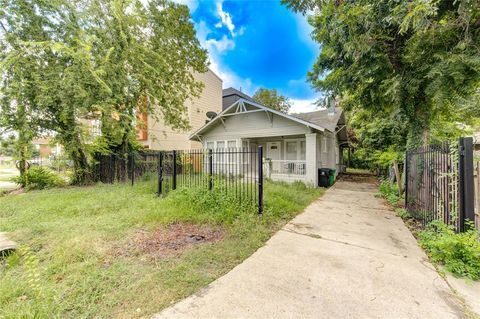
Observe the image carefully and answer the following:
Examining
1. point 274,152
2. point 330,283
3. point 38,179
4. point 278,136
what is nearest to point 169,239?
point 330,283

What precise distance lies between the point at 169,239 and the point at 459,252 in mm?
4915

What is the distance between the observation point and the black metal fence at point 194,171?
5.83 meters

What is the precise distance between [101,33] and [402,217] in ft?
42.3

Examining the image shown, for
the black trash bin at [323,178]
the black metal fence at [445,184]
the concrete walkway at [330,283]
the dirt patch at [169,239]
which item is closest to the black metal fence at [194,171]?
the dirt patch at [169,239]

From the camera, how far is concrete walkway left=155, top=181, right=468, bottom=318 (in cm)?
220

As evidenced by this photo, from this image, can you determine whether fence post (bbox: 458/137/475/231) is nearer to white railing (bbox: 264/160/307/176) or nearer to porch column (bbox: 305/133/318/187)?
porch column (bbox: 305/133/318/187)

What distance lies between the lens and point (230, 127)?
43.3ft

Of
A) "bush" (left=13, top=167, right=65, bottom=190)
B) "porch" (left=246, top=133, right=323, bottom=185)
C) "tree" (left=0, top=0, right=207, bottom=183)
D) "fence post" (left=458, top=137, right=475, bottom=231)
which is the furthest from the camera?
"porch" (left=246, top=133, right=323, bottom=185)

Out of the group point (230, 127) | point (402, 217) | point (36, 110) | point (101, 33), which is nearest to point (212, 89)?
point (230, 127)

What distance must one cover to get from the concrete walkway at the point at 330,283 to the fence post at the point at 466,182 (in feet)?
3.07

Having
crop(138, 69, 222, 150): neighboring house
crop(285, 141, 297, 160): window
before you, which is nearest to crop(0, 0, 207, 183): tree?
crop(138, 69, 222, 150): neighboring house

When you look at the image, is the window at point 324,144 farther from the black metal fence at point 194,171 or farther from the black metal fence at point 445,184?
the black metal fence at point 445,184

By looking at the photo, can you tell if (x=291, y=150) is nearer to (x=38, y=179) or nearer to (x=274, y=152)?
(x=274, y=152)

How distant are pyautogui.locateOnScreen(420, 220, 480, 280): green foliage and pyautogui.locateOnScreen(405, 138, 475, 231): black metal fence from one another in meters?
0.24
